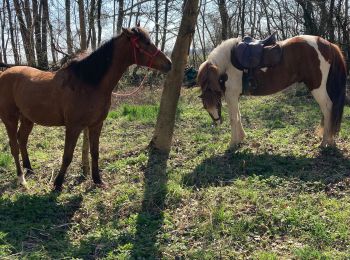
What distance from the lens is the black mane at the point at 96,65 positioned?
468 cm

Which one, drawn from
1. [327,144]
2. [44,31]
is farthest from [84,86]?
[44,31]

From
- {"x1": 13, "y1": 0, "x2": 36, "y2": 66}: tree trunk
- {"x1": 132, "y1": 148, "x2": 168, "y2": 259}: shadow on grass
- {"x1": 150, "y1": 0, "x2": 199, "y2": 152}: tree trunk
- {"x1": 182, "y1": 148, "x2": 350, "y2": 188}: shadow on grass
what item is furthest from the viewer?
{"x1": 13, "y1": 0, "x2": 36, "y2": 66}: tree trunk

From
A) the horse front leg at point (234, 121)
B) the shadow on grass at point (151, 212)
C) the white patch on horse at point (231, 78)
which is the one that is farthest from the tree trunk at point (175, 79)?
the horse front leg at point (234, 121)

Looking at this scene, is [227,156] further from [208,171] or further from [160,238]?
[160,238]

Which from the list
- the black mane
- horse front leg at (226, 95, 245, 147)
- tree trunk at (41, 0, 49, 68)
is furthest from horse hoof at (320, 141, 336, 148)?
tree trunk at (41, 0, 49, 68)

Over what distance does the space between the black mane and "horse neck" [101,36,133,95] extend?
5 cm

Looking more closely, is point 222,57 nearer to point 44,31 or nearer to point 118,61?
point 118,61

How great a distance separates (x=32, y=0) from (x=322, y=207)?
20.3 m

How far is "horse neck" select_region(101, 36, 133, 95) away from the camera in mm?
4695

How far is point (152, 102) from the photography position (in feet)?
40.0

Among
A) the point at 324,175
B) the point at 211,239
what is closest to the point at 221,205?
the point at 211,239

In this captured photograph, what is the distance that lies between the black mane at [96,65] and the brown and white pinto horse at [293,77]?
6.58 ft

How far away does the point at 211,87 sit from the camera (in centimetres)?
618

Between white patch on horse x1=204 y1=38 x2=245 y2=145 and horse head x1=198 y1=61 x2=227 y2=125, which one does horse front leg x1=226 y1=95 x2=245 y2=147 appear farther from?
horse head x1=198 y1=61 x2=227 y2=125
